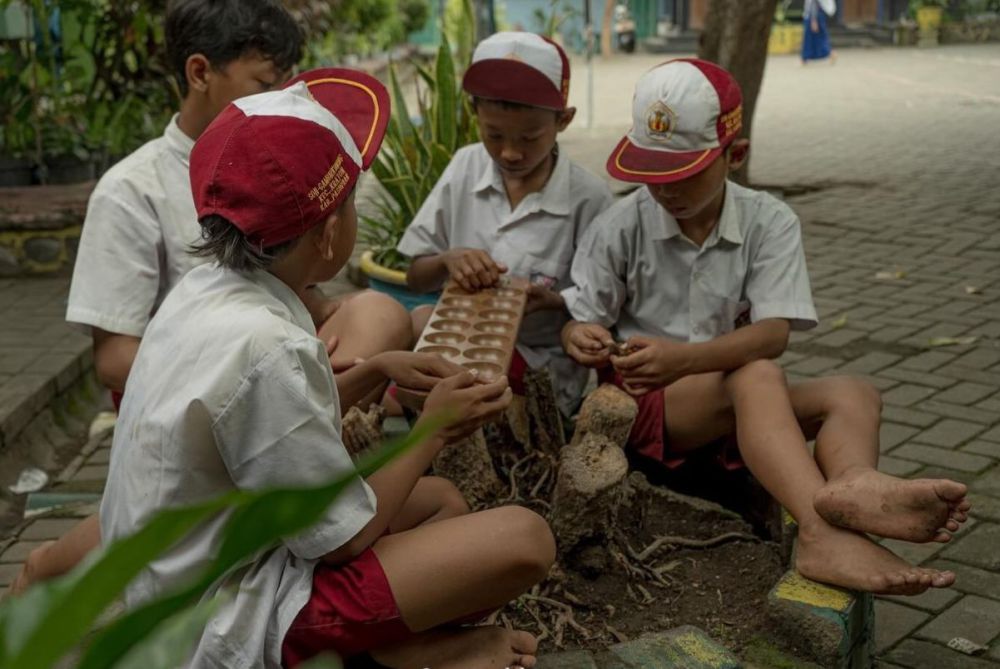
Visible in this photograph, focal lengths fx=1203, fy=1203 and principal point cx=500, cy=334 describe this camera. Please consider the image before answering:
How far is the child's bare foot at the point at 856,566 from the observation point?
222cm

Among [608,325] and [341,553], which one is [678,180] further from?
[341,553]

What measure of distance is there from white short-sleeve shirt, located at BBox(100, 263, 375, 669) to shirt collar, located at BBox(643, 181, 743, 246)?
1.30 metres

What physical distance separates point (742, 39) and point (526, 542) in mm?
5581

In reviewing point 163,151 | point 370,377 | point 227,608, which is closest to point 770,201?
point 370,377

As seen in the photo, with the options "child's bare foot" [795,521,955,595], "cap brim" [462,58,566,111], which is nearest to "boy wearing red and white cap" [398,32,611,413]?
"cap brim" [462,58,566,111]

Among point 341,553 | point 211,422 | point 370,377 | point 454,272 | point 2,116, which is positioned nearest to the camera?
point 211,422

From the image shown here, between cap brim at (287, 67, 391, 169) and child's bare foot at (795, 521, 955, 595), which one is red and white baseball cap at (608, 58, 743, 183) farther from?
child's bare foot at (795, 521, 955, 595)

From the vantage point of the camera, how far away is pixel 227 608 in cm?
190

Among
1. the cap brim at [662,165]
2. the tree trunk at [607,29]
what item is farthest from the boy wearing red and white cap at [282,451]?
the tree trunk at [607,29]

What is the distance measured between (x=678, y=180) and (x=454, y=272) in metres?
0.69

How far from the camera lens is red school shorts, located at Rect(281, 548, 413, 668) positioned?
1.95m

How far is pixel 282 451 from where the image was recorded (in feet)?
6.11

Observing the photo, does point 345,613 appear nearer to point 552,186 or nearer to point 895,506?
point 895,506

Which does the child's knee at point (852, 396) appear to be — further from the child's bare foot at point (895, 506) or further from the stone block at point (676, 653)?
the stone block at point (676, 653)
